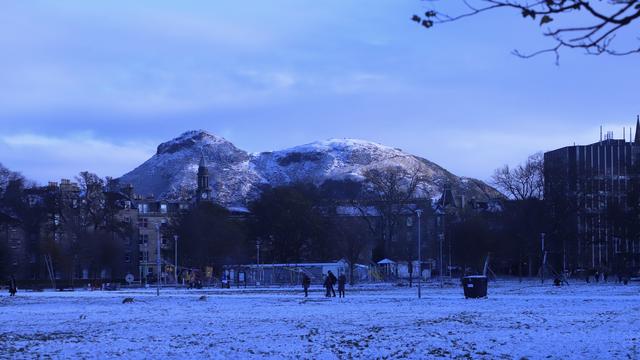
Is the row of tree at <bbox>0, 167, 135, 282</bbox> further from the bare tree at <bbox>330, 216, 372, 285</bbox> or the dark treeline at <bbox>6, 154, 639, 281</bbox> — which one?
the bare tree at <bbox>330, 216, 372, 285</bbox>

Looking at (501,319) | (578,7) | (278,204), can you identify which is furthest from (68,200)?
(578,7)

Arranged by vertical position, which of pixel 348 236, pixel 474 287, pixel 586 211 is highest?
pixel 586 211

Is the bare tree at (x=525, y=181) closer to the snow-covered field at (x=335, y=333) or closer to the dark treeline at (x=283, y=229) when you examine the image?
the dark treeline at (x=283, y=229)

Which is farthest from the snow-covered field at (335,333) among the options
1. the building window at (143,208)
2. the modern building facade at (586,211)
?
the building window at (143,208)

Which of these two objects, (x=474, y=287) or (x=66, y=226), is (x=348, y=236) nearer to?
(x=66, y=226)

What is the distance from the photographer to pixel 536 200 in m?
90.6

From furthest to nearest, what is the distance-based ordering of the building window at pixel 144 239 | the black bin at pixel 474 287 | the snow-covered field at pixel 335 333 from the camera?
1. the building window at pixel 144 239
2. the black bin at pixel 474 287
3. the snow-covered field at pixel 335 333

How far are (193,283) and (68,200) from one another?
31490 millimetres

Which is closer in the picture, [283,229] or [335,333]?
[335,333]

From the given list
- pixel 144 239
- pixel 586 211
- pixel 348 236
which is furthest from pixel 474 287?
pixel 144 239

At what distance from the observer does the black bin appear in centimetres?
4366

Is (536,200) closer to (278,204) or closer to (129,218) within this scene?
(278,204)

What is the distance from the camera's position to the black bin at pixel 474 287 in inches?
1719

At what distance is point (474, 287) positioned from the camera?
4388 centimetres
